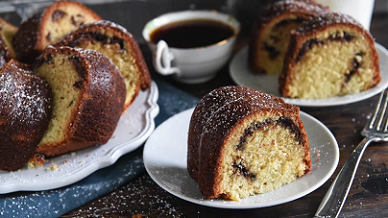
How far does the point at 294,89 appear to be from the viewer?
7.05 feet

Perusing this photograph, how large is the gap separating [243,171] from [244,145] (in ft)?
0.32

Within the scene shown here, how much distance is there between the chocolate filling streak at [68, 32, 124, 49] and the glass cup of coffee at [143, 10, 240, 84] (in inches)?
9.5

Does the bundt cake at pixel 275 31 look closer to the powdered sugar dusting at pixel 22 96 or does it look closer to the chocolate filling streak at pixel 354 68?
the chocolate filling streak at pixel 354 68

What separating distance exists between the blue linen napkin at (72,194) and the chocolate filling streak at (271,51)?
0.97m

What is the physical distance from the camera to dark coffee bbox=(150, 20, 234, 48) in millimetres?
2449

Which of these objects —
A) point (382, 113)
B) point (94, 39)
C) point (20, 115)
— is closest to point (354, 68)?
point (382, 113)

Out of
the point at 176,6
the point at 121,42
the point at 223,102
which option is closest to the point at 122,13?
the point at 176,6

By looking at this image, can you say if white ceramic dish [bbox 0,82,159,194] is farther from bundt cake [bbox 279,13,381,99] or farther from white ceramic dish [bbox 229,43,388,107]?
bundt cake [bbox 279,13,381,99]

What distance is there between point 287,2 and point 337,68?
47 centimetres

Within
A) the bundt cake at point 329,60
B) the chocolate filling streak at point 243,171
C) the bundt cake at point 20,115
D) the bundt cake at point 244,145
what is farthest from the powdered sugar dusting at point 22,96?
the bundt cake at point 329,60

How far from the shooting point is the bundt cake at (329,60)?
2.08 meters

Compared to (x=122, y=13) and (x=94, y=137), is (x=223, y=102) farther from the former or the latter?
(x=122, y=13)

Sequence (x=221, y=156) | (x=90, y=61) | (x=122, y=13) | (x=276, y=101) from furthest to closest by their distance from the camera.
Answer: (x=122, y=13) < (x=90, y=61) < (x=276, y=101) < (x=221, y=156)

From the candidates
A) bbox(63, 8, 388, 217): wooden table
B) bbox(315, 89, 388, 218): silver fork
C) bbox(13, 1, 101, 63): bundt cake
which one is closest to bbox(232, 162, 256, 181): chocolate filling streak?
bbox(63, 8, 388, 217): wooden table
